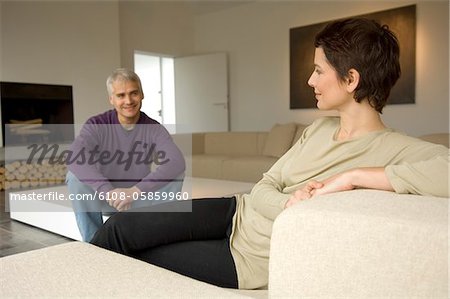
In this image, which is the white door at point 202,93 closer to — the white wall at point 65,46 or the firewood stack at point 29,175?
the white wall at point 65,46

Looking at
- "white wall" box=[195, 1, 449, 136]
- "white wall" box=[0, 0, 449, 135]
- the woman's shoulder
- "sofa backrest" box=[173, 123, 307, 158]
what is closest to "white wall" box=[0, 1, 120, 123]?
"white wall" box=[0, 0, 449, 135]

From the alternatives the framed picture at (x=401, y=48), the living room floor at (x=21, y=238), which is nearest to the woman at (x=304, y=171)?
the living room floor at (x=21, y=238)

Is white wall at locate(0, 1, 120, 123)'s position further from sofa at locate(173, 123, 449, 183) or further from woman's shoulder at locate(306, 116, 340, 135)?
woman's shoulder at locate(306, 116, 340, 135)

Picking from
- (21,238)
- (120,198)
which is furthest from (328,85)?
(21,238)

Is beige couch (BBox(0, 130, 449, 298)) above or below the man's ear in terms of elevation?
below

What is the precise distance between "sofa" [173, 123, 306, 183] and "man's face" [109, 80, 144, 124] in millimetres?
2403

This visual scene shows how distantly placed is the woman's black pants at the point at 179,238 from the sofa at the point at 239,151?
3124 mm

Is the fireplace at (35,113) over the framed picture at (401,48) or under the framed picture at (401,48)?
under

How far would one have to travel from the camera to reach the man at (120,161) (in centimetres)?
202

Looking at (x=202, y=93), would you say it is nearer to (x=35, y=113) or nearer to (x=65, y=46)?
(x=65, y=46)

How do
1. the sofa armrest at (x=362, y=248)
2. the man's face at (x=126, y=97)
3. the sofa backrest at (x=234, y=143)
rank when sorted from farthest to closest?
1. the sofa backrest at (x=234, y=143)
2. the man's face at (x=126, y=97)
3. the sofa armrest at (x=362, y=248)

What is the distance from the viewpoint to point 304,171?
1.16 metres

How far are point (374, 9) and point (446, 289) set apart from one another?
5.63 metres

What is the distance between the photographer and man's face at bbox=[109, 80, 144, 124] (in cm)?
206
